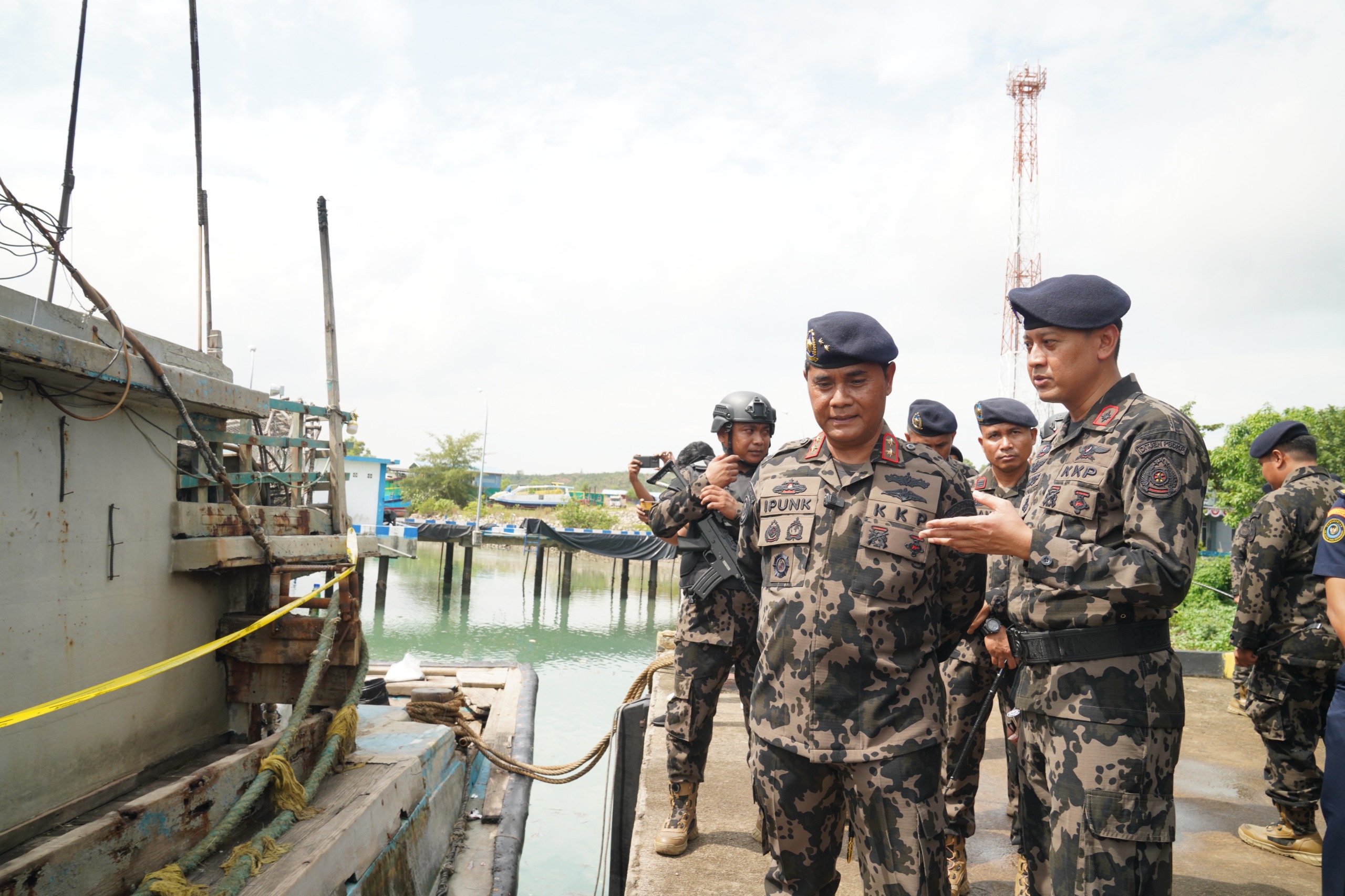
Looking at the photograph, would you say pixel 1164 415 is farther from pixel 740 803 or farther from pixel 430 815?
pixel 430 815

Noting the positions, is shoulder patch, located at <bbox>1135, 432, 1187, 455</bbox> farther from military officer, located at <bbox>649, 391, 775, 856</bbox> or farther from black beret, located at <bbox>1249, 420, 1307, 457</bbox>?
black beret, located at <bbox>1249, 420, 1307, 457</bbox>

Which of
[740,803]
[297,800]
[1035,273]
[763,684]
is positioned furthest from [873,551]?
[1035,273]

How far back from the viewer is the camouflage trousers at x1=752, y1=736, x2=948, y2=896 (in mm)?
2168

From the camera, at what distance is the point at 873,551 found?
93.5 inches

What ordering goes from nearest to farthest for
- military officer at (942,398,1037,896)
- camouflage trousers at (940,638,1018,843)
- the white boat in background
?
1. military officer at (942,398,1037,896)
2. camouflage trousers at (940,638,1018,843)
3. the white boat in background

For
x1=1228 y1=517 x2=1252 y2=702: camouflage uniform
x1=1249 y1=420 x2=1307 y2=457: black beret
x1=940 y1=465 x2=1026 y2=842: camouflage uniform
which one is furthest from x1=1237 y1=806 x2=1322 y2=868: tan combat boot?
x1=1249 y1=420 x2=1307 y2=457: black beret

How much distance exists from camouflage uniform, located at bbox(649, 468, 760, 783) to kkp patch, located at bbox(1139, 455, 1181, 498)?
6.20 ft

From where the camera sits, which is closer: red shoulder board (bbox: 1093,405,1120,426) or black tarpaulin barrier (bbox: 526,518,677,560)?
red shoulder board (bbox: 1093,405,1120,426)

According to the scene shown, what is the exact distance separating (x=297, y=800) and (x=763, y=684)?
273 centimetres

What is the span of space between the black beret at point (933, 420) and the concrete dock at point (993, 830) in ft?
6.75

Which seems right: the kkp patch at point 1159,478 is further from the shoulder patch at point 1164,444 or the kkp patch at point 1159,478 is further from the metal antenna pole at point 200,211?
the metal antenna pole at point 200,211

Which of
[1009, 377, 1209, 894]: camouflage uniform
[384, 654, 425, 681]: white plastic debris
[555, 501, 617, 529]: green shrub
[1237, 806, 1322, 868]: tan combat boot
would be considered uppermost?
[1009, 377, 1209, 894]: camouflage uniform

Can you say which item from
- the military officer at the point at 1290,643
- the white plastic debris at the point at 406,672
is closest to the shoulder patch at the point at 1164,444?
the military officer at the point at 1290,643

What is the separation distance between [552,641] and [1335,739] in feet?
75.6
